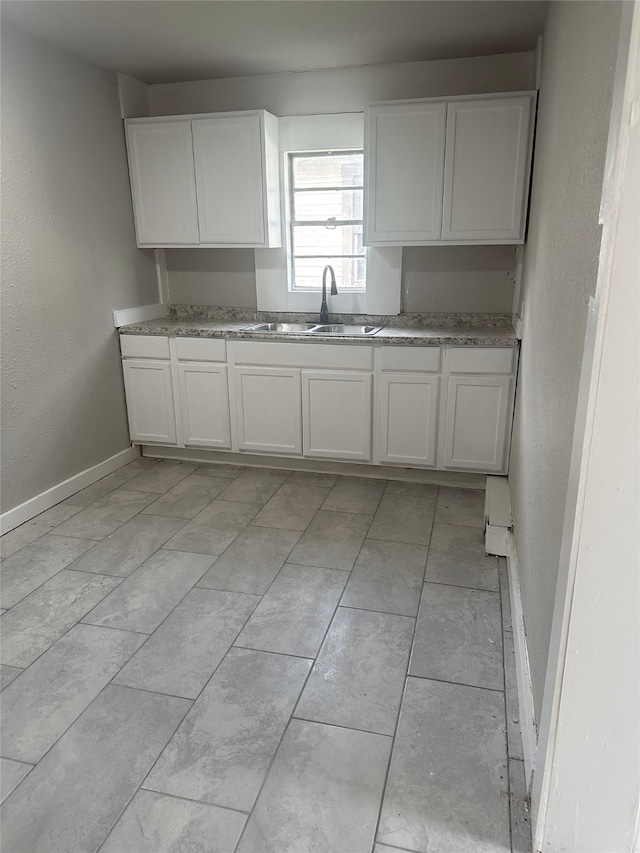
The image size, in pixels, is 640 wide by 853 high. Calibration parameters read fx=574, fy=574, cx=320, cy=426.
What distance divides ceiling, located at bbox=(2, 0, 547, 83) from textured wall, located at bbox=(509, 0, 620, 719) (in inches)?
18.0

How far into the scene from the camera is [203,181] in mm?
3604

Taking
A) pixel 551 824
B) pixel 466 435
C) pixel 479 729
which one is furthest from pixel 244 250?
pixel 551 824

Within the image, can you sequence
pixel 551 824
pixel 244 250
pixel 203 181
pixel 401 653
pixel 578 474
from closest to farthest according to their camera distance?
pixel 578 474 → pixel 551 824 → pixel 401 653 → pixel 203 181 → pixel 244 250

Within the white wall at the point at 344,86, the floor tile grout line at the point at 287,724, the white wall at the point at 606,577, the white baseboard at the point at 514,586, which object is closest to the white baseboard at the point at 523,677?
the white baseboard at the point at 514,586

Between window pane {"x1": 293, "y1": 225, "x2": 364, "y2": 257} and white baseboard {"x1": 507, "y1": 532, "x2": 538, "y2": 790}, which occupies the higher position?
window pane {"x1": 293, "y1": 225, "x2": 364, "y2": 257}

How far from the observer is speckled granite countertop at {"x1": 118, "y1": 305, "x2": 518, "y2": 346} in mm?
3262

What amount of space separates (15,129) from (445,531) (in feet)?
9.68

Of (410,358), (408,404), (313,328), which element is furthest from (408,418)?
(313,328)

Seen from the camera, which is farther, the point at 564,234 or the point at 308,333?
the point at 308,333

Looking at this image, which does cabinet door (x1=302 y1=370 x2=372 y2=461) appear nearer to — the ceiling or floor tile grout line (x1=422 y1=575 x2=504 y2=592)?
floor tile grout line (x1=422 y1=575 x2=504 y2=592)

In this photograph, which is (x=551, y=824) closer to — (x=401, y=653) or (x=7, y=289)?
(x=401, y=653)

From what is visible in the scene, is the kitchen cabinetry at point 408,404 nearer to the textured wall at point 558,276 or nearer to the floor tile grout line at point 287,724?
the textured wall at point 558,276

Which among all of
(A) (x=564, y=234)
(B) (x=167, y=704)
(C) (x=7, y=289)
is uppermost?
(A) (x=564, y=234)

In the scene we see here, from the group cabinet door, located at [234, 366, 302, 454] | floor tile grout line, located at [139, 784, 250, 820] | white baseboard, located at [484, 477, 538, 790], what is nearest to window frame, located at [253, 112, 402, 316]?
cabinet door, located at [234, 366, 302, 454]
